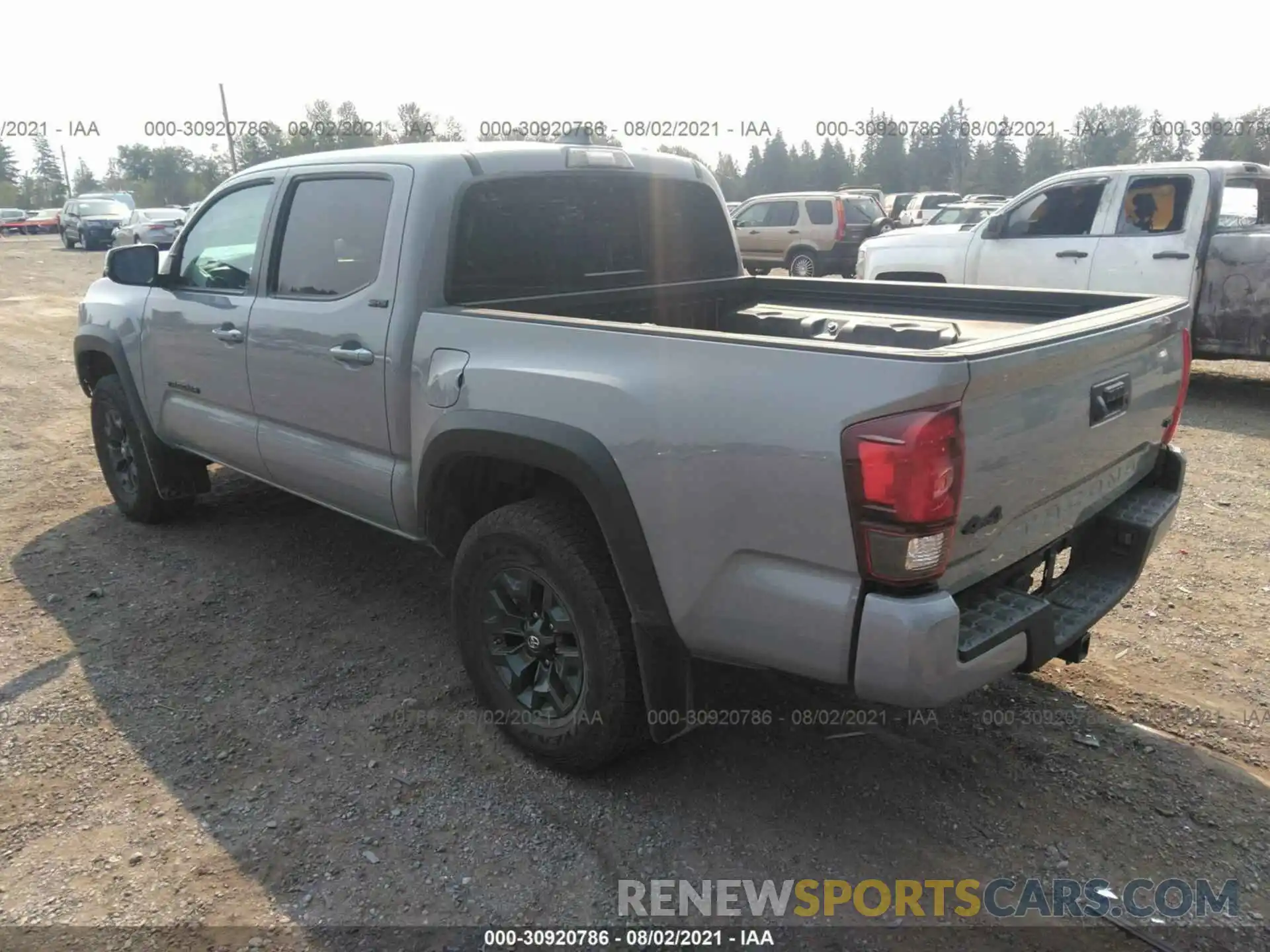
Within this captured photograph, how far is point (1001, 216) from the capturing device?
8969 millimetres

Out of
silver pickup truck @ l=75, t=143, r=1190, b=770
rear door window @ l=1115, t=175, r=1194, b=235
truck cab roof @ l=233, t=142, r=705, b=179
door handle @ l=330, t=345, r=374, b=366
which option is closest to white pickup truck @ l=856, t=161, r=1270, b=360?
rear door window @ l=1115, t=175, r=1194, b=235

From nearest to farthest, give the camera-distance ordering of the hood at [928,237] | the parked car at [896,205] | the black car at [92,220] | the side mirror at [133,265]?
the side mirror at [133,265], the hood at [928,237], the parked car at [896,205], the black car at [92,220]

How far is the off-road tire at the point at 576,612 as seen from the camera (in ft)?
8.93

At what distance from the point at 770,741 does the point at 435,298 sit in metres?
1.89

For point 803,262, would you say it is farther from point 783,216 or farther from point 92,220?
point 92,220

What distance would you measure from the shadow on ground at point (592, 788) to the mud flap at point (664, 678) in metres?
0.17

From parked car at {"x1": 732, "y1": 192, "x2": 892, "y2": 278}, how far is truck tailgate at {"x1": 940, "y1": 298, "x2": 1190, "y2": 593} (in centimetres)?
1399

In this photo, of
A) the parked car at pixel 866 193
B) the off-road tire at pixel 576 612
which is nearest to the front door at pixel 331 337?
the off-road tire at pixel 576 612

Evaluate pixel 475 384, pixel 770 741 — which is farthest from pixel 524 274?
pixel 770 741

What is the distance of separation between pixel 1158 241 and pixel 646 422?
23.1 feet

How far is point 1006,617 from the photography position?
2.43 meters

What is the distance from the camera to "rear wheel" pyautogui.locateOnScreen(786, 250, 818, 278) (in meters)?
17.1

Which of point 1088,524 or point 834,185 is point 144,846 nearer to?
point 1088,524

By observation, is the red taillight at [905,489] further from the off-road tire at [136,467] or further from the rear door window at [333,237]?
the off-road tire at [136,467]
